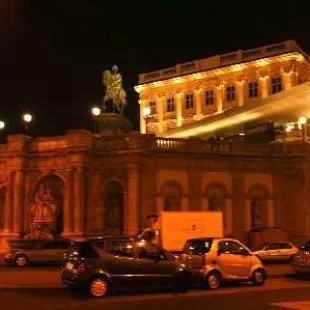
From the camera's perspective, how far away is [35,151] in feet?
129

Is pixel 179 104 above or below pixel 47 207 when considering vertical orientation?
above

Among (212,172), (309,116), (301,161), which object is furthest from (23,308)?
(309,116)

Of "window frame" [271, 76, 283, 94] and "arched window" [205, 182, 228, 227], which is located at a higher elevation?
"window frame" [271, 76, 283, 94]

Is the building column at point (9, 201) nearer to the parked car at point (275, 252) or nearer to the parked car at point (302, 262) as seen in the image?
the parked car at point (275, 252)

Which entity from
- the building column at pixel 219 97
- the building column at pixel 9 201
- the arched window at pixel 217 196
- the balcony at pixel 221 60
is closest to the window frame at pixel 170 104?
the balcony at pixel 221 60

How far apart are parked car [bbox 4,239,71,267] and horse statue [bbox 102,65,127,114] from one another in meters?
22.1

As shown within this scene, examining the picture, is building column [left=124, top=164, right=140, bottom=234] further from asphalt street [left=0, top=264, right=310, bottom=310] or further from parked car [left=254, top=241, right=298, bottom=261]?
asphalt street [left=0, top=264, right=310, bottom=310]

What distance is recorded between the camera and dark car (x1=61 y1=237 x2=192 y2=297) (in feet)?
62.4

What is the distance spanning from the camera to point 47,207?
1508 inches

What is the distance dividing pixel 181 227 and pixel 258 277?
8.35 metres

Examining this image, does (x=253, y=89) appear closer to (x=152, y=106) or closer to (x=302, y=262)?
(x=152, y=106)

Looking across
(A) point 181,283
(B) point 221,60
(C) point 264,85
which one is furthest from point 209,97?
(A) point 181,283

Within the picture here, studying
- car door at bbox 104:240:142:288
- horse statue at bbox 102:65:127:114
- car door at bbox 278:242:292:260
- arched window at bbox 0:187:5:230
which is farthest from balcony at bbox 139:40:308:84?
car door at bbox 104:240:142:288

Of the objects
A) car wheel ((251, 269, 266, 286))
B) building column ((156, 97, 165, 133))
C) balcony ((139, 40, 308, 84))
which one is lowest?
car wheel ((251, 269, 266, 286))
